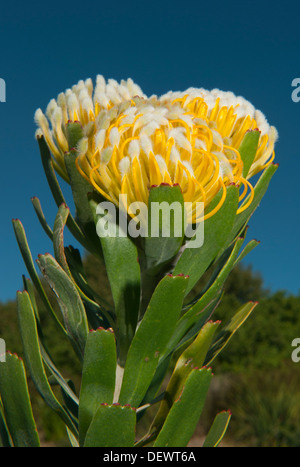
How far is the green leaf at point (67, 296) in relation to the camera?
121 centimetres

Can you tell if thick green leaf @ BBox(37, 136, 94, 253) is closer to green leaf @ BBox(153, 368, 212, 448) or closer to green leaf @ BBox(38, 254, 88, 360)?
green leaf @ BBox(38, 254, 88, 360)

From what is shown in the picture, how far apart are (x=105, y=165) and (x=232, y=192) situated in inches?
12.8

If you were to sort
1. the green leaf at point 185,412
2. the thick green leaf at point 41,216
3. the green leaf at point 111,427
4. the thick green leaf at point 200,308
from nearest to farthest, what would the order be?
the green leaf at point 111,427 → the green leaf at point 185,412 → the thick green leaf at point 200,308 → the thick green leaf at point 41,216

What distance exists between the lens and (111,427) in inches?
43.0

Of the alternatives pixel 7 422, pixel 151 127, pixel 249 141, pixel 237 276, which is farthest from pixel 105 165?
pixel 237 276

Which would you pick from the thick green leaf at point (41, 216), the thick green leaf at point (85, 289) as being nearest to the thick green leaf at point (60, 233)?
the thick green leaf at point (85, 289)

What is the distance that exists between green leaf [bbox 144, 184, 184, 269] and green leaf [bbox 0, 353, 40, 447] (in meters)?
0.43

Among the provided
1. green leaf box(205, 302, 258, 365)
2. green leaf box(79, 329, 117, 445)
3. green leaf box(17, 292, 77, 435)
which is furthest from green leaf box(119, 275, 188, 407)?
green leaf box(205, 302, 258, 365)

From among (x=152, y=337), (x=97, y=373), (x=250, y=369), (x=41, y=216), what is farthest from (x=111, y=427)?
(x=250, y=369)

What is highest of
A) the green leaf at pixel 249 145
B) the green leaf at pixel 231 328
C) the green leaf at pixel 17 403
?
the green leaf at pixel 249 145

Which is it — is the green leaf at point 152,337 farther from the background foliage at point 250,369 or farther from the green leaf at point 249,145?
the background foliage at point 250,369

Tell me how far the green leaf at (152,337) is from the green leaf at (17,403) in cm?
25

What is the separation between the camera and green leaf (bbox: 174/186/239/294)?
1216 millimetres

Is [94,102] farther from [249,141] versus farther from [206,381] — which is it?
[206,381]
